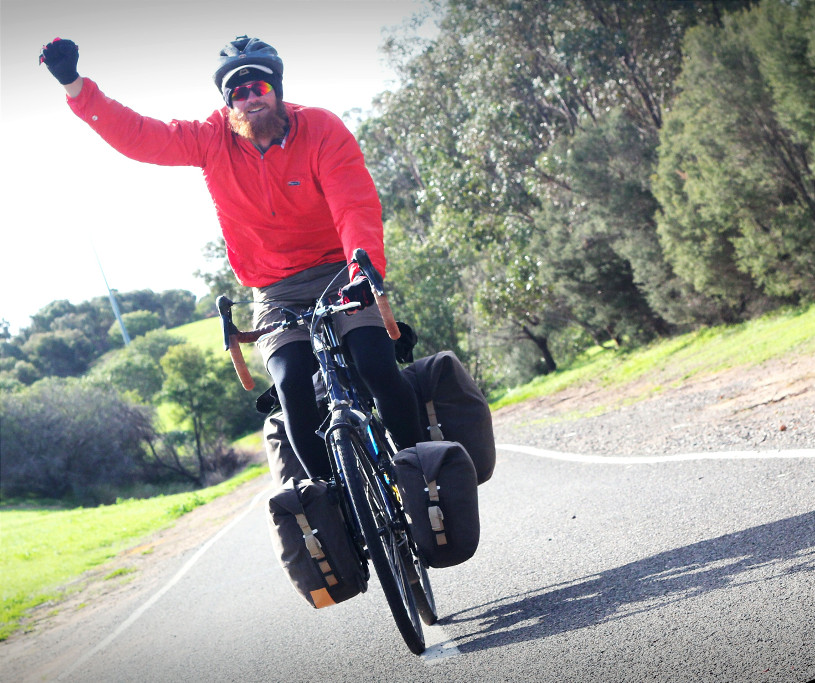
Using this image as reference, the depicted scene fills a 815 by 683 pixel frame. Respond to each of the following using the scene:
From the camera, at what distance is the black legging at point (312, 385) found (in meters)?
3.91

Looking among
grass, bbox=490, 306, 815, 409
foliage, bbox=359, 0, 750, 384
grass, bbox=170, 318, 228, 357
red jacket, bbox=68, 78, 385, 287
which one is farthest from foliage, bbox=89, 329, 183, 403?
red jacket, bbox=68, 78, 385, 287

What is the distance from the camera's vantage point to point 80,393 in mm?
46344

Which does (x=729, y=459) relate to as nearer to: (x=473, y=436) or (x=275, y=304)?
(x=473, y=436)

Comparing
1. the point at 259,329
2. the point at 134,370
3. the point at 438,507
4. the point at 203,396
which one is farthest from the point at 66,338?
the point at 438,507

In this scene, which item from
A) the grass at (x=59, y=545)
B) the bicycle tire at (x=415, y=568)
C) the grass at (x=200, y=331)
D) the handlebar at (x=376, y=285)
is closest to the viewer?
the handlebar at (x=376, y=285)

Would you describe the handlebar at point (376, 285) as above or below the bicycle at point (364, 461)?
above

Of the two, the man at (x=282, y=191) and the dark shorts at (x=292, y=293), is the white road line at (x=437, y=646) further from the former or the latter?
the dark shorts at (x=292, y=293)

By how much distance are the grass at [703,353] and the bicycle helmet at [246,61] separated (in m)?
9.77

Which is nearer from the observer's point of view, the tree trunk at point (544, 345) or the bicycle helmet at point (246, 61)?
the bicycle helmet at point (246, 61)

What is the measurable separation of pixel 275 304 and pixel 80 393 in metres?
45.5

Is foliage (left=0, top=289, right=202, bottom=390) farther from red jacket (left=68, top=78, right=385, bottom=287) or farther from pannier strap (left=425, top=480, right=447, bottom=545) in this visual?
pannier strap (left=425, top=480, right=447, bottom=545)

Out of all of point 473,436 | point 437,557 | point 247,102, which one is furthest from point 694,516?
point 247,102

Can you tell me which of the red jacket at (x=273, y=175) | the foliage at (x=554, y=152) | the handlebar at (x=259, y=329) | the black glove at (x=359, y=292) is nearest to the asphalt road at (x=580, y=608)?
the handlebar at (x=259, y=329)

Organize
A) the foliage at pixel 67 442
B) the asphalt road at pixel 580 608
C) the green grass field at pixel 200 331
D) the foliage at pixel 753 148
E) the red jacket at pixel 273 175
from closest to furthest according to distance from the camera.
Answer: the asphalt road at pixel 580 608
the red jacket at pixel 273 175
the foliage at pixel 753 148
the foliage at pixel 67 442
the green grass field at pixel 200 331
